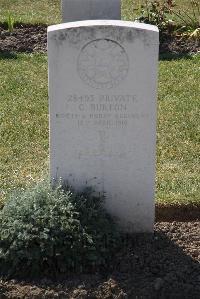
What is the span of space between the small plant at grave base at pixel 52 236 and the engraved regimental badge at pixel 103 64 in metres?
0.85

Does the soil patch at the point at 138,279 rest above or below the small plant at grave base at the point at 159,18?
below

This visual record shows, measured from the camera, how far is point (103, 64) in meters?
5.30

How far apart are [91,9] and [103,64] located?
530 centimetres

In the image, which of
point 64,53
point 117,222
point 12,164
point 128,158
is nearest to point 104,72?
point 64,53

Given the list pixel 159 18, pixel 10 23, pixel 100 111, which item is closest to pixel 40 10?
pixel 10 23

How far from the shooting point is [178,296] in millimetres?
5094

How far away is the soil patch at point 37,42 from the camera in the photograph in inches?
431

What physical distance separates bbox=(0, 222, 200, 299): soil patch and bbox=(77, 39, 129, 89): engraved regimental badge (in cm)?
125

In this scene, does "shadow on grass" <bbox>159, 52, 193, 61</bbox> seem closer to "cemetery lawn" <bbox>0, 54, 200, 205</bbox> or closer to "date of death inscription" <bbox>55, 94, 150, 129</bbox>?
"cemetery lawn" <bbox>0, 54, 200, 205</bbox>

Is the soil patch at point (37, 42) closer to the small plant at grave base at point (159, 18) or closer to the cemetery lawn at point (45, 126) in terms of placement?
the small plant at grave base at point (159, 18)

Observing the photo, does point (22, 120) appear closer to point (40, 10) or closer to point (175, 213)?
point (175, 213)

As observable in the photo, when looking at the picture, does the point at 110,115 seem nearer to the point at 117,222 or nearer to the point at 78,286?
the point at 117,222

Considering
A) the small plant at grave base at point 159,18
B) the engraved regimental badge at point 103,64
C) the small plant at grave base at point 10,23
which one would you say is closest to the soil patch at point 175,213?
the engraved regimental badge at point 103,64

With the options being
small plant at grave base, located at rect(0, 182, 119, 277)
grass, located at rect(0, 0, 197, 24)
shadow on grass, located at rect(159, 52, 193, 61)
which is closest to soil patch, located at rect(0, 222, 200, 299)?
small plant at grave base, located at rect(0, 182, 119, 277)
